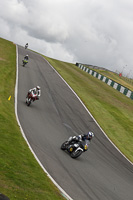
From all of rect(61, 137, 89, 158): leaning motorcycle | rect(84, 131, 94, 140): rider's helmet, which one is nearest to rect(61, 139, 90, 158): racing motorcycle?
rect(61, 137, 89, 158): leaning motorcycle

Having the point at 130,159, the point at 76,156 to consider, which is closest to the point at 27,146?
the point at 76,156

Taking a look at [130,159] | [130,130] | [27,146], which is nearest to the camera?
[27,146]

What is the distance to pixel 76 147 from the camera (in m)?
14.0

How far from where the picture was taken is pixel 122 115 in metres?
29.7

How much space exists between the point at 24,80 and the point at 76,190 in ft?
67.4

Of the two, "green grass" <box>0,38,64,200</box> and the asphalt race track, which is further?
the asphalt race track

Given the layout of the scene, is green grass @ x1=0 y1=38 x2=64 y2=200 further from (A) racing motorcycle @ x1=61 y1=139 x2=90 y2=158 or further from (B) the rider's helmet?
(B) the rider's helmet

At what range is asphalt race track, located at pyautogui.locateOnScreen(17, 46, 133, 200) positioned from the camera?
1122cm

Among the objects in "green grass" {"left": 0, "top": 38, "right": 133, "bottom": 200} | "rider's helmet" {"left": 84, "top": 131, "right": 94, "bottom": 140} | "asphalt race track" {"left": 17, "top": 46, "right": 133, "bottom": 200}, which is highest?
"rider's helmet" {"left": 84, "top": 131, "right": 94, "bottom": 140}

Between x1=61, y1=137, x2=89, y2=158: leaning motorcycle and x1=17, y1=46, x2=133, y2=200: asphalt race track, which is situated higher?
x1=61, y1=137, x2=89, y2=158: leaning motorcycle

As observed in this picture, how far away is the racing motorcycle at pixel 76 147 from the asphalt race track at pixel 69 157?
0.30 m

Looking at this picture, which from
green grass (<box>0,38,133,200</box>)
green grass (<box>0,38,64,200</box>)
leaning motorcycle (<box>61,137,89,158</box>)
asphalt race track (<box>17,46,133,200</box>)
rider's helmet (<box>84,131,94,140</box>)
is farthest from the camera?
rider's helmet (<box>84,131,94,140</box>)

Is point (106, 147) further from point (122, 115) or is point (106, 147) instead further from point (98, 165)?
point (122, 115)

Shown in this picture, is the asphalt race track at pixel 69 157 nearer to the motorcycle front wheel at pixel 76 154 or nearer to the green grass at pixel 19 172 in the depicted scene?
the motorcycle front wheel at pixel 76 154
